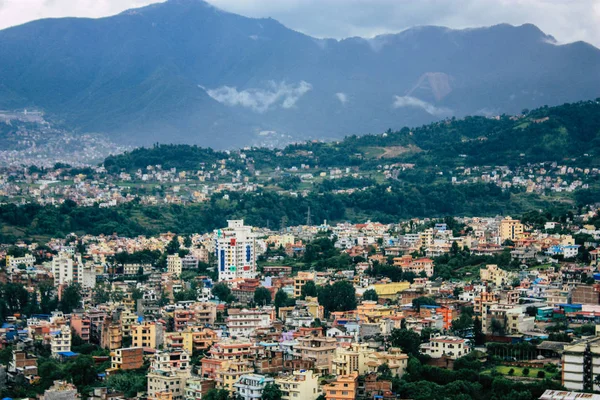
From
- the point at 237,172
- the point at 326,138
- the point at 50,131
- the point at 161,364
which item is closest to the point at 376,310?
the point at 161,364

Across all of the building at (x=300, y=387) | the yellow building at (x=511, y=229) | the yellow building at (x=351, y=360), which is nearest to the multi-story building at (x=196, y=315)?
the yellow building at (x=351, y=360)

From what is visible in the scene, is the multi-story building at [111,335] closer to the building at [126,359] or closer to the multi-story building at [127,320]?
the multi-story building at [127,320]

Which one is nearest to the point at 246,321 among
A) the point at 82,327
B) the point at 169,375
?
the point at 82,327

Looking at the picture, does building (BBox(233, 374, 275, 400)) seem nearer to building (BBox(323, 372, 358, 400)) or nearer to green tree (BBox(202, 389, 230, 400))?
green tree (BBox(202, 389, 230, 400))

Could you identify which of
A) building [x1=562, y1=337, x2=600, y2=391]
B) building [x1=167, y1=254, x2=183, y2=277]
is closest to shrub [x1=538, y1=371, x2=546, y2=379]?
building [x1=562, y1=337, x2=600, y2=391]

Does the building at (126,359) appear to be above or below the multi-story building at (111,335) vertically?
below

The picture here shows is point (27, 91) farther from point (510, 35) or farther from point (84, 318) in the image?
point (84, 318)

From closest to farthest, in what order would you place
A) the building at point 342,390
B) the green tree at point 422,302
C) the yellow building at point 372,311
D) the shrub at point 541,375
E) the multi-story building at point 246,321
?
the building at point 342,390 → the shrub at point 541,375 → the multi-story building at point 246,321 → the yellow building at point 372,311 → the green tree at point 422,302

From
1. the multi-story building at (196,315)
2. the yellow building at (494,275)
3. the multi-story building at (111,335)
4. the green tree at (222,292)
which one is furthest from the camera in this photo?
the green tree at (222,292)
